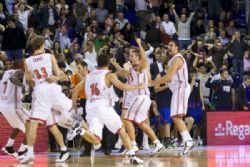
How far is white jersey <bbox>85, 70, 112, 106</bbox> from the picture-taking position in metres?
15.2

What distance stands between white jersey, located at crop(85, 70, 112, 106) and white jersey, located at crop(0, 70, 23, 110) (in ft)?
9.12

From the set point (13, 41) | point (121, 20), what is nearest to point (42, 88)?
point (13, 41)

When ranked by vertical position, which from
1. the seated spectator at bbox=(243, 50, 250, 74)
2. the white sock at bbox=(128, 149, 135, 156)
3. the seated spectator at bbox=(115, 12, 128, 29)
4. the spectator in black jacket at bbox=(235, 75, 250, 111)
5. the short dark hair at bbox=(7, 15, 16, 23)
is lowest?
the white sock at bbox=(128, 149, 135, 156)

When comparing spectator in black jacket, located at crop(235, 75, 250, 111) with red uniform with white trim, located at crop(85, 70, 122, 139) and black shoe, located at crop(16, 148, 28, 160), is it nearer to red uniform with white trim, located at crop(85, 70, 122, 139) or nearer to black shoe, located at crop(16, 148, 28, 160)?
black shoe, located at crop(16, 148, 28, 160)

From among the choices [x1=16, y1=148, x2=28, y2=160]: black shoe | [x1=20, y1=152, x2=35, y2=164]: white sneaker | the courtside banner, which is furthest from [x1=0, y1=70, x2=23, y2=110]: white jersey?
the courtside banner

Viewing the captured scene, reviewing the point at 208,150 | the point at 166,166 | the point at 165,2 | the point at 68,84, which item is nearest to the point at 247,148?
the point at 208,150

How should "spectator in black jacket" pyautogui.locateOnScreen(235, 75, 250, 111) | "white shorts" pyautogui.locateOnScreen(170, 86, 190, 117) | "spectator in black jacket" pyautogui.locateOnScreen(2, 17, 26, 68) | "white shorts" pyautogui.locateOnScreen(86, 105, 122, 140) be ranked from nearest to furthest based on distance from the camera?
"white shorts" pyautogui.locateOnScreen(86, 105, 122, 140) → "white shorts" pyautogui.locateOnScreen(170, 86, 190, 117) → "spectator in black jacket" pyautogui.locateOnScreen(235, 75, 250, 111) → "spectator in black jacket" pyautogui.locateOnScreen(2, 17, 26, 68)

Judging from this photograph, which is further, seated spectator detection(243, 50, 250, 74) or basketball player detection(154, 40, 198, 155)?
seated spectator detection(243, 50, 250, 74)

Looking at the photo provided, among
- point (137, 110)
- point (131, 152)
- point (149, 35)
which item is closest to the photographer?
point (131, 152)

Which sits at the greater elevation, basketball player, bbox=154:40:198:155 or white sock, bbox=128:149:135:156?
basketball player, bbox=154:40:198:155

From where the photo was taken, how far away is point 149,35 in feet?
87.0

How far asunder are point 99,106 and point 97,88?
1.07 ft

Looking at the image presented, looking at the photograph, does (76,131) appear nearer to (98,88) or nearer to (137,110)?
(98,88)

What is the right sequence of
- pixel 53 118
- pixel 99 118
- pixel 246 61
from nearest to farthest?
pixel 99 118 < pixel 53 118 < pixel 246 61
